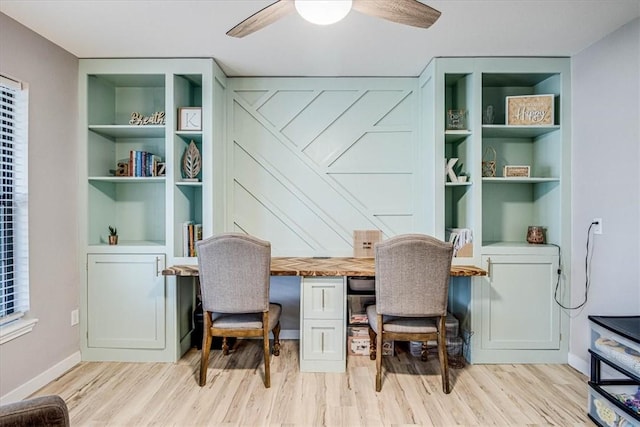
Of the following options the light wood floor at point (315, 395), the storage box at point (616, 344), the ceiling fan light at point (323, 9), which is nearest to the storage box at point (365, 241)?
the light wood floor at point (315, 395)

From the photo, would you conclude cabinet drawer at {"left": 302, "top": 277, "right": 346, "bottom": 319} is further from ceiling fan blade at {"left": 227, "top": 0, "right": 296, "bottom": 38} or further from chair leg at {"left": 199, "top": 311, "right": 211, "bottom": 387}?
ceiling fan blade at {"left": 227, "top": 0, "right": 296, "bottom": 38}

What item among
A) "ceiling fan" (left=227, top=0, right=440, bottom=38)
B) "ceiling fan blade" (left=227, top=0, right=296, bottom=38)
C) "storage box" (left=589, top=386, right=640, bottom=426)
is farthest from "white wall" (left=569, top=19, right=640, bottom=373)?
"ceiling fan blade" (left=227, top=0, right=296, bottom=38)

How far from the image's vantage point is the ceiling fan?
137cm

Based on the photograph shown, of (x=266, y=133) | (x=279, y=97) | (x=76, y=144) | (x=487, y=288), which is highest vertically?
(x=279, y=97)

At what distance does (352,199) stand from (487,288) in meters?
1.36

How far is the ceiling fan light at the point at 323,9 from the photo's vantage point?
4.42ft

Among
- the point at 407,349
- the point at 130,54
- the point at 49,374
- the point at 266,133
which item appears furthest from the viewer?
the point at 266,133

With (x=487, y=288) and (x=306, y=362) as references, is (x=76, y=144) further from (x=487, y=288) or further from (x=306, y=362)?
(x=487, y=288)

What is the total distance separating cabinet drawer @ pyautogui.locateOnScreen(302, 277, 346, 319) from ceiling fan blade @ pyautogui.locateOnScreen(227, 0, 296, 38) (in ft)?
5.49

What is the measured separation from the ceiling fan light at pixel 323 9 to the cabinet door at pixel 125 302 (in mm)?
2172

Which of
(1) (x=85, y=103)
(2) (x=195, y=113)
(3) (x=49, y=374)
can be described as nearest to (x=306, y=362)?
(3) (x=49, y=374)

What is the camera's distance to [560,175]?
2742mm

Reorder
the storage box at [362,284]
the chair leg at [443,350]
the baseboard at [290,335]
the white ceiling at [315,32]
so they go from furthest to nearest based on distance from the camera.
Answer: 1. the baseboard at [290,335]
2. the storage box at [362,284]
3. the chair leg at [443,350]
4. the white ceiling at [315,32]

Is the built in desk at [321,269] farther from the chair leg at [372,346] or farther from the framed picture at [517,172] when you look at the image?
the framed picture at [517,172]
